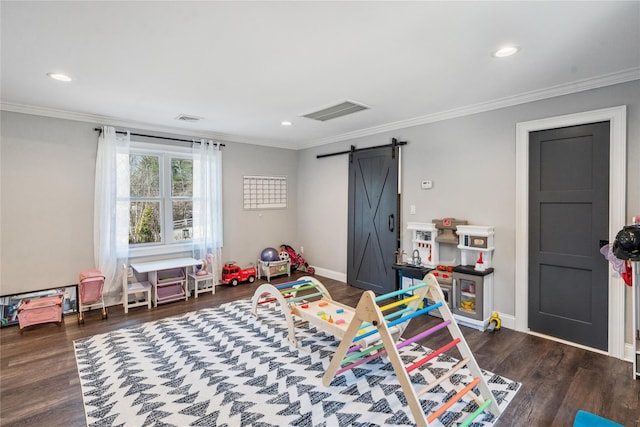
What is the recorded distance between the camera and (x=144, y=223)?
4.60 meters

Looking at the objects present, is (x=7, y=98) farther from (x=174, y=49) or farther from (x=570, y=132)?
(x=570, y=132)

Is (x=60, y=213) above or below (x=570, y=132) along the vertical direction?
below

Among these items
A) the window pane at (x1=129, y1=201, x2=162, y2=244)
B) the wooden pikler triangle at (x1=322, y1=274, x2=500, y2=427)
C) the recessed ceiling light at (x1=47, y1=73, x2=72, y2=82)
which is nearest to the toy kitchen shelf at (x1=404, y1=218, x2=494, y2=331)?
the wooden pikler triangle at (x1=322, y1=274, x2=500, y2=427)

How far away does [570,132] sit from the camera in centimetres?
299

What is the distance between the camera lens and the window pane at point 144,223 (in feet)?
14.8

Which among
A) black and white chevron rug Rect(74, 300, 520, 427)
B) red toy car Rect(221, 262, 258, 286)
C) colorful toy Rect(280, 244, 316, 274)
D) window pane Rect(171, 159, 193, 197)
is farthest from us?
colorful toy Rect(280, 244, 316, 274)

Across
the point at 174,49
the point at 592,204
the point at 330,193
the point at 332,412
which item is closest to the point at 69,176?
the point at 174,49

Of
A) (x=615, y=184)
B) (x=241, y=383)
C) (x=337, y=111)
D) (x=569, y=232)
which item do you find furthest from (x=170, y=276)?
(x=615, y=184)

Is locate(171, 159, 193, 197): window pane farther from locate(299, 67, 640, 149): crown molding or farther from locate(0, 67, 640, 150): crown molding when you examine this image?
locate(299, 67, 640, 149): crown molding

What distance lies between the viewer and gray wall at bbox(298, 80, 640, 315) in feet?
9.04

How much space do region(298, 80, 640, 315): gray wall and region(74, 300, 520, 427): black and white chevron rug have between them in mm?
1653

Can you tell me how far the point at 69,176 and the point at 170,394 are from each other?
321 centimetres

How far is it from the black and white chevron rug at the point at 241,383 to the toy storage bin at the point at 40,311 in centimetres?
71

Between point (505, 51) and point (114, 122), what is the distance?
4.60 meters
